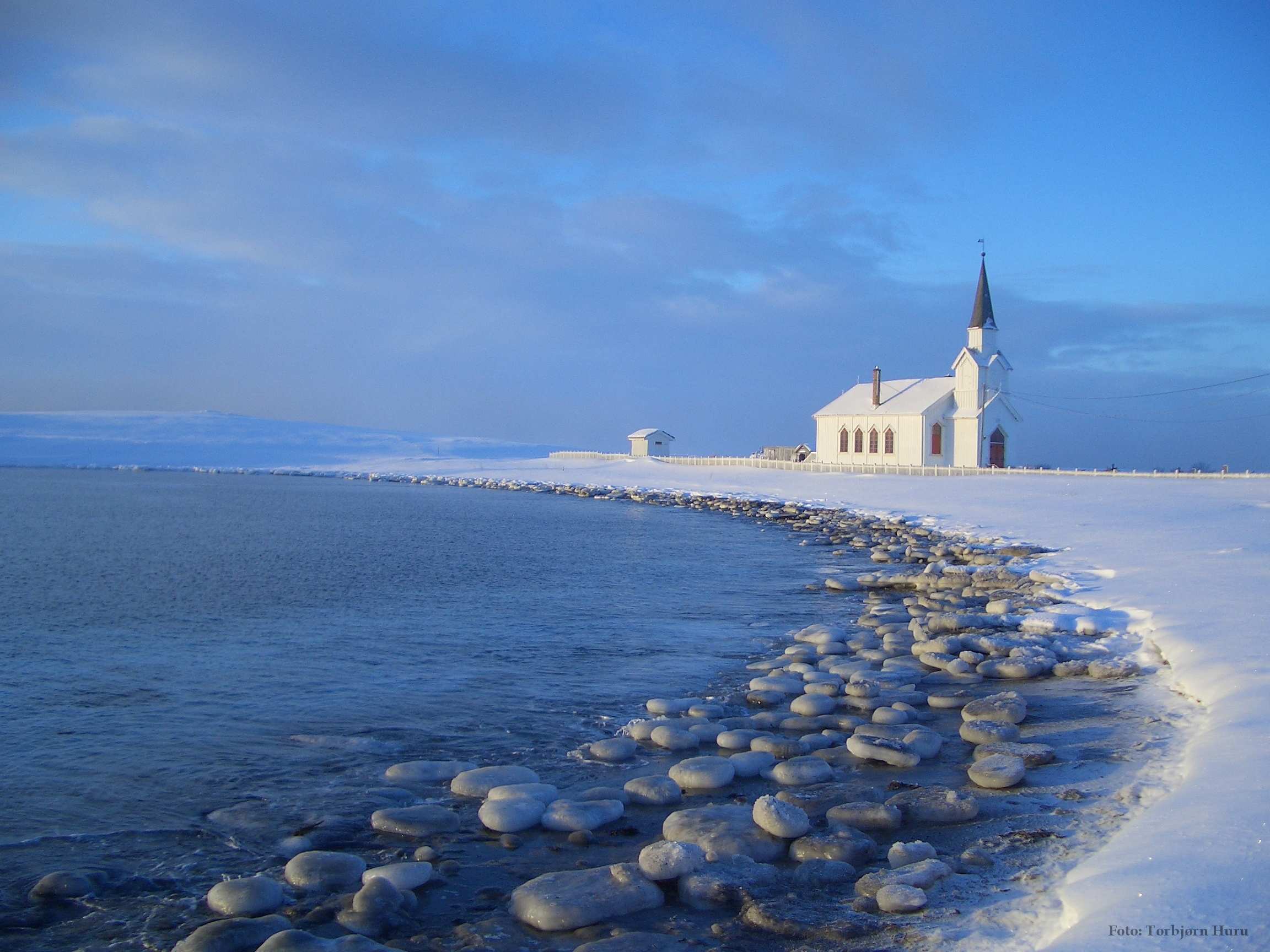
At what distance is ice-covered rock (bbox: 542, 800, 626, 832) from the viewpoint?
6809 mm

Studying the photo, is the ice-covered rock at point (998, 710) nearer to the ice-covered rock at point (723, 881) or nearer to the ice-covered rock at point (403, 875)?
the ice-covered rock at point (723, 881)

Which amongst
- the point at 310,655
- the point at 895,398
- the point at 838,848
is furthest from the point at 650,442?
the point at 838,848

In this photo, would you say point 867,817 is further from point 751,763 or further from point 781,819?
point 751,763

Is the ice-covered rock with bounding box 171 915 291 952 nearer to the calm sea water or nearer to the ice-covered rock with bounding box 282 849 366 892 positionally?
the ice-covered rock with bounding box 282 849 366 892

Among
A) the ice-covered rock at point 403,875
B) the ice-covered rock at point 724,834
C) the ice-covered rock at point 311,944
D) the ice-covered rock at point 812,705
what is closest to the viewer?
the ice-covered rock at point 311,944

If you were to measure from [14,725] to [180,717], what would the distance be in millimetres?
1583

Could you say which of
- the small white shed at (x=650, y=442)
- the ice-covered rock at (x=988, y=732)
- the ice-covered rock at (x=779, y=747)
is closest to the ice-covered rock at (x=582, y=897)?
the ice-covered rock at (x=779, y=747)

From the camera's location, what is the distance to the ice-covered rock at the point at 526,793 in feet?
23.5

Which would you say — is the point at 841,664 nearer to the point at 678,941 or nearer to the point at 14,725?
the point at 678,941

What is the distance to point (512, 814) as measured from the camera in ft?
22.6

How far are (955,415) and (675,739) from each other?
51.8m

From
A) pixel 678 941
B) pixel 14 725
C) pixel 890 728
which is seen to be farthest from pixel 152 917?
pixel 890 728

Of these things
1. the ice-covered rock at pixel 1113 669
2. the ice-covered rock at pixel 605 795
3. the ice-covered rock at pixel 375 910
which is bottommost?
the ice-covered rock at pixel 375 910

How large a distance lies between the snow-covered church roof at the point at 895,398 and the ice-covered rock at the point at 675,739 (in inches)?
1999
